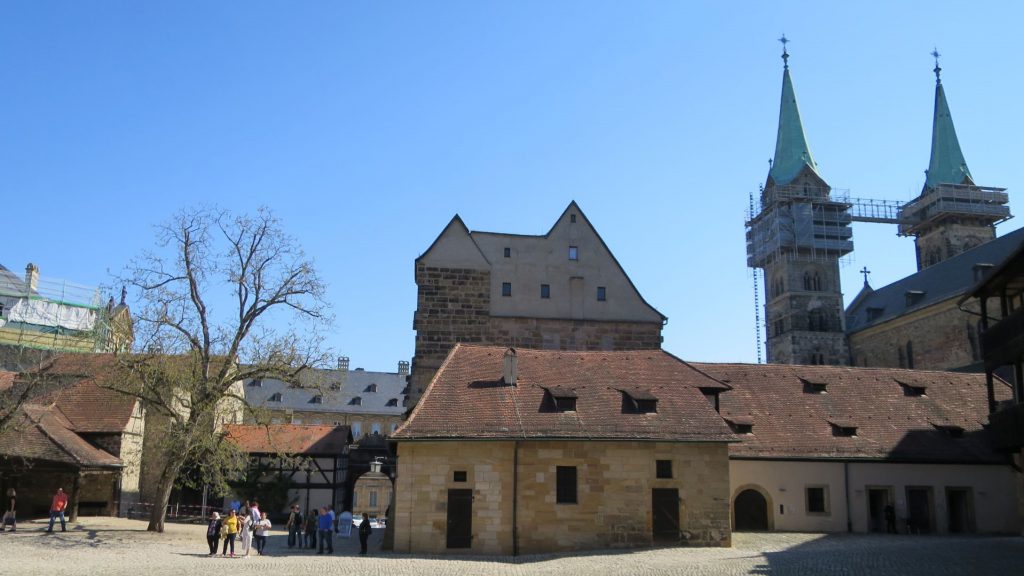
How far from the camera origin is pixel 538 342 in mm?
37719

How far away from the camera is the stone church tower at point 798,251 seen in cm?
7725

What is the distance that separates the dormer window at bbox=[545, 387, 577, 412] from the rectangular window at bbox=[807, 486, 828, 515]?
28.1ft

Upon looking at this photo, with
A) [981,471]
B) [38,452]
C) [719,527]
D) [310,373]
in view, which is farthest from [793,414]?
[38,452]

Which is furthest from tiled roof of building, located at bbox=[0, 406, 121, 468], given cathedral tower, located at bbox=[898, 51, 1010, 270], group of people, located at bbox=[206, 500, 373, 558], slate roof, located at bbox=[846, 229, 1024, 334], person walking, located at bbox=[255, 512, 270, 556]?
cathedral tower, located at bbox=[898, 51, 1010, 270]

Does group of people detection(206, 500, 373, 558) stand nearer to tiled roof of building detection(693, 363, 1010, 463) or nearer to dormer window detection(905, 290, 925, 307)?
tiled roof of building detection(693, 363, 1010, 463)

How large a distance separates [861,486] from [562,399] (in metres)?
10.3

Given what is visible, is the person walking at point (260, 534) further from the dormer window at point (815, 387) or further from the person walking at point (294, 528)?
the dormer window at point (815, 387)

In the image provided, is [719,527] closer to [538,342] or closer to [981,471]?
[981,471]

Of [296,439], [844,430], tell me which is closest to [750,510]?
[844,430]

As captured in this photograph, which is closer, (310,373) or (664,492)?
(664,492)

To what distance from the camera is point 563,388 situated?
2622 cm

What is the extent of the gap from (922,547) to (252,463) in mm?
26745

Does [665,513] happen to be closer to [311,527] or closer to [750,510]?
[750,510]

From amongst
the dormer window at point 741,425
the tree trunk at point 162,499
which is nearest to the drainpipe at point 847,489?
the dormer window at point 741,425
